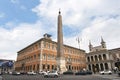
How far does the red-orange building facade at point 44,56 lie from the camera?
44.4 meters

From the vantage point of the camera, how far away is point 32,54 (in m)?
49.7

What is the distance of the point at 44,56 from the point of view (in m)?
45.1

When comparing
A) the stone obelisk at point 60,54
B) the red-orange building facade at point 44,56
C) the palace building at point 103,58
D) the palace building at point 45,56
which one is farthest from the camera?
the palace building at point 103,58

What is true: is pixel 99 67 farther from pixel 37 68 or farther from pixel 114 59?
pixel 37 68

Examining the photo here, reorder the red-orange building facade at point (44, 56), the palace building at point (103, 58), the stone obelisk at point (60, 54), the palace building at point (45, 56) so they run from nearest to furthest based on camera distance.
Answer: the stone obelisk at point (60, 54) → the palace building at point (45, 56) → the red-orange building facade at point (44, 56) → the palace building at point (103, 58)

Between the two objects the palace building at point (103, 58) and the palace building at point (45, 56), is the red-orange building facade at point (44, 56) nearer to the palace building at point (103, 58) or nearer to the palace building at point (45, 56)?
the palace building at point (45, 56)

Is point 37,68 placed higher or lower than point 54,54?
lower

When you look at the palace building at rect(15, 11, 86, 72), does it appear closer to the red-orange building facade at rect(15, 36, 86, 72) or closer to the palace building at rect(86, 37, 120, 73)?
the red-orange building facade at rect(15, 36, 86, 72)

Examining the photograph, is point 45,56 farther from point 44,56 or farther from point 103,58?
point 103,58

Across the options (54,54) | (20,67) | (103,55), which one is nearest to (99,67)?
(103,55)

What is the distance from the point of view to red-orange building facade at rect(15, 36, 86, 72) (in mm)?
44369

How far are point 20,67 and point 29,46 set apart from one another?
12851 mm

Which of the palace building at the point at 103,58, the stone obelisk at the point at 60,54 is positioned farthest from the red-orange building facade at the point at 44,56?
the stone obelisk at the point at 60,54

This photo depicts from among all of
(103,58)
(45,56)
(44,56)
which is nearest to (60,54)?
(44,56)
